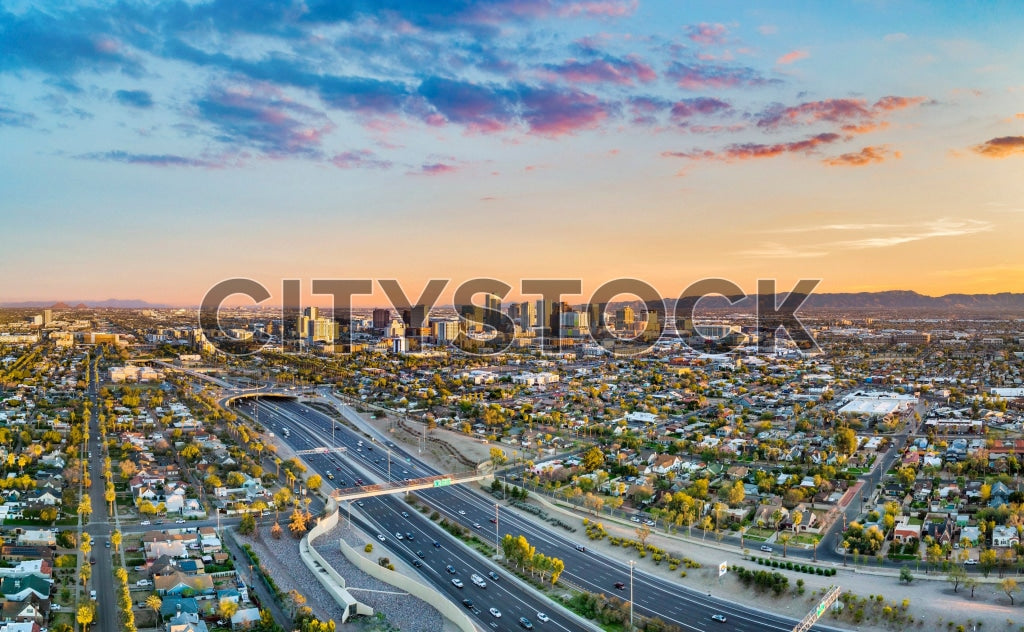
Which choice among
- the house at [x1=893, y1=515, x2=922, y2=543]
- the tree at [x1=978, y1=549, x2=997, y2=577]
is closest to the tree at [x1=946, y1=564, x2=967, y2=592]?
the tree at [x1=978, y1=549, x2=997, y2=577]

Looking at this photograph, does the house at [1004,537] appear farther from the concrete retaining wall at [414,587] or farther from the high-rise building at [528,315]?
Result: the high-rise building at [528,315]

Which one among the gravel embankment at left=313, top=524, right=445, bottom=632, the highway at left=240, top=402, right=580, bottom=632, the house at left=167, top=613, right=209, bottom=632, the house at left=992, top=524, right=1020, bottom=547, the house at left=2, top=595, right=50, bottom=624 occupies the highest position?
the house at left=992, top=524, right=1020, bottom=547

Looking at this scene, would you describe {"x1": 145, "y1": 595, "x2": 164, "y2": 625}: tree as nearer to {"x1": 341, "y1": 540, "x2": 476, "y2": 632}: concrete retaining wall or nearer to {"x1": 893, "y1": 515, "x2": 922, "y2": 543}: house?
{"x1": 341, "y1": 540, "x2": 476, "y2": 632}: concrete retaining wall

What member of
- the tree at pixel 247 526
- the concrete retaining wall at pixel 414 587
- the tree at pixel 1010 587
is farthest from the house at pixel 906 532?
the tree at pixel 247 526

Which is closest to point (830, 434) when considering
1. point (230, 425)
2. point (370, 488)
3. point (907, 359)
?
point (370, 488)

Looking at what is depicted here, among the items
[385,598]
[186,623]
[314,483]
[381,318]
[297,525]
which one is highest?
[381,318]

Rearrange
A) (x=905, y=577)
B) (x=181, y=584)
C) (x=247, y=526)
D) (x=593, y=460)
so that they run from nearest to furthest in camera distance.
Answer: (x=181, y=584)
(x=905, y=577)
(x=247, y=526)
(x=593, y=460)

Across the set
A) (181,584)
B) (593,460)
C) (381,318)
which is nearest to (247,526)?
(181,584)

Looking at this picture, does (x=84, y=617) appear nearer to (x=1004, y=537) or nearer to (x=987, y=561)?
(x=987, y=561)
